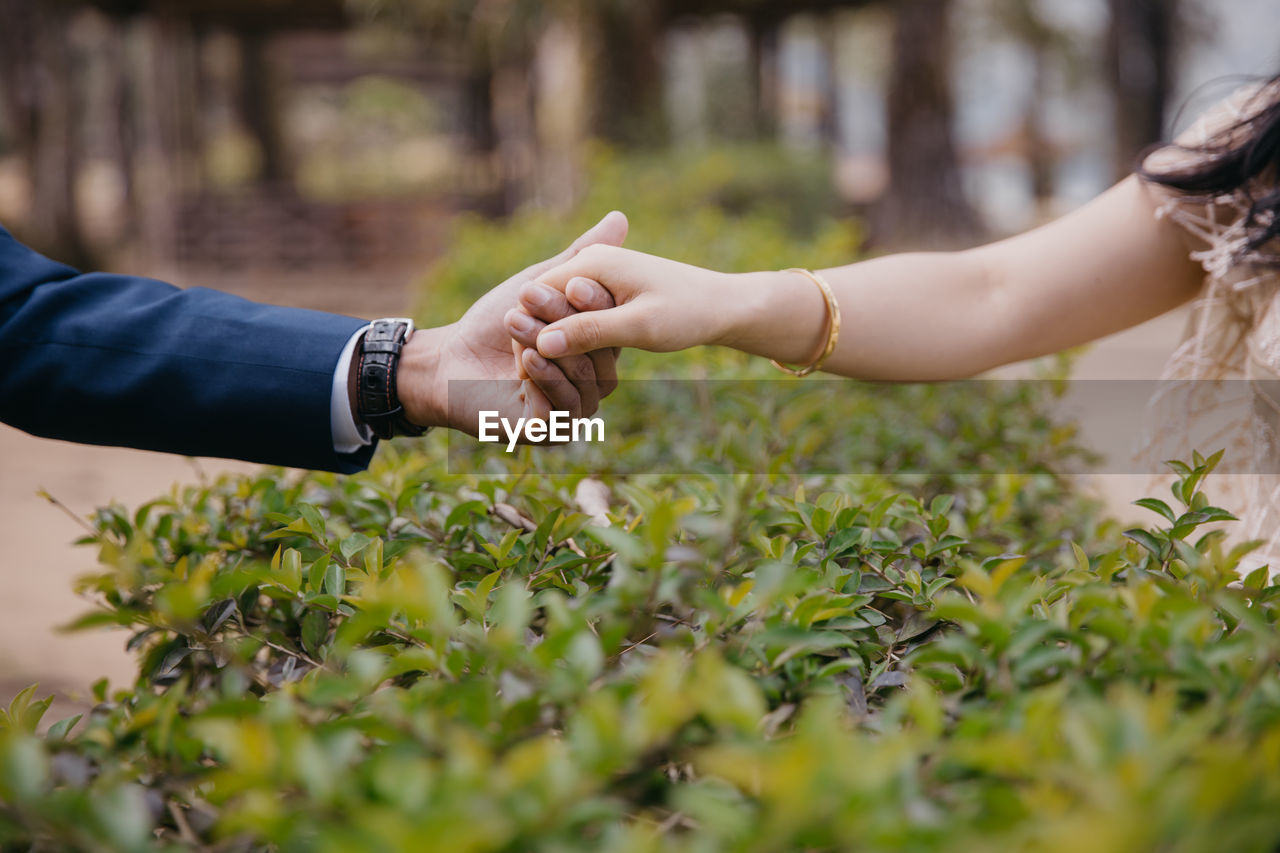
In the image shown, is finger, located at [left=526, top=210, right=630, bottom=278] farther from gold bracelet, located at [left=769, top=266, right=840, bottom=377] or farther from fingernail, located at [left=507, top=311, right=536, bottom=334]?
gold bracelet, located at [left=769, top=266, right=840, bottom=377]

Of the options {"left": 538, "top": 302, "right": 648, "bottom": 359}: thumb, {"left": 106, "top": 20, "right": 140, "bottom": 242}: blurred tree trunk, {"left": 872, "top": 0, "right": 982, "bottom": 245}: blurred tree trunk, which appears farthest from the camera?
{"left": 106, "top": 20, "right": 140, "bottom": 242}: blurred tree trunk

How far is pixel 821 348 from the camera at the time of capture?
1.84 m

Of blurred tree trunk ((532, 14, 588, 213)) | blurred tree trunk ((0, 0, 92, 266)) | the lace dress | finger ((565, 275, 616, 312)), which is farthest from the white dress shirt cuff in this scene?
blurred tree trunk ((0, 0, 92, 266))

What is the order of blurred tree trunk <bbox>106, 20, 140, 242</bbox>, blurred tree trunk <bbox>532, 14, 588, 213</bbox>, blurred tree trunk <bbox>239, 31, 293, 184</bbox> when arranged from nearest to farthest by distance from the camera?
1. blurred tree trunk <bbox>532, 14, 588, 213</bbox>
2. blurred tree trunk <bbox>106, 20, 140, 242</bbox>
3. blurred tree trunk <bbox>239, 31, 293, 184</bbox>

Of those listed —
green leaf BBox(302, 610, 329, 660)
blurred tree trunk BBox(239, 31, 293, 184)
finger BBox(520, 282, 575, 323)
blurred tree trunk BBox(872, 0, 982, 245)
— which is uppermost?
blurred tree trunk BBox(239, 31, 293, 184)

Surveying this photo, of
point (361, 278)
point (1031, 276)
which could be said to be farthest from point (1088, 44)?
point (1031, 276)

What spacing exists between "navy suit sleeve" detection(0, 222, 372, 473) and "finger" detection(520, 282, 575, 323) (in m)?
0.34

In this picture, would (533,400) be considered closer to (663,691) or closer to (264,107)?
(663,691)

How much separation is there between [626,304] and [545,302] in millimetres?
145

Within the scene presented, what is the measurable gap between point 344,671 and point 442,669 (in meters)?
0.25

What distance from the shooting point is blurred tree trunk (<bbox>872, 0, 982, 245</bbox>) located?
11.2 m

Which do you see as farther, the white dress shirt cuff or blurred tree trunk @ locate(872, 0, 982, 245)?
blurred tree trunk @ locate(872, 0, 982, 245)

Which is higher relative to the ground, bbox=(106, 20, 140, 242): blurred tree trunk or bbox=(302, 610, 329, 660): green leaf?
bbox=(106, 20, 140, 242): blurred tree trunk

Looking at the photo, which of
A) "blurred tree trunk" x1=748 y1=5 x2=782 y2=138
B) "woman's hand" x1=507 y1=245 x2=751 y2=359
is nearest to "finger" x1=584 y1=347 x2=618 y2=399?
"woman's hand" x1=507 y1=245 x2=751 y2=359
